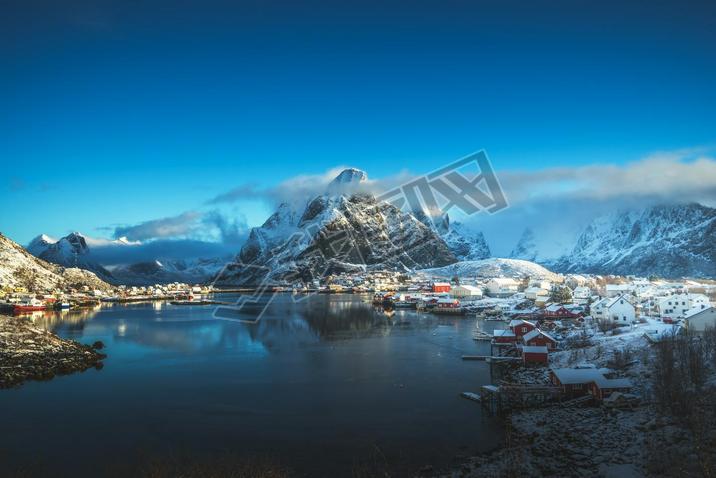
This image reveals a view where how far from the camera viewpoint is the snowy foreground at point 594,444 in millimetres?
13828

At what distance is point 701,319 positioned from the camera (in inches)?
1232

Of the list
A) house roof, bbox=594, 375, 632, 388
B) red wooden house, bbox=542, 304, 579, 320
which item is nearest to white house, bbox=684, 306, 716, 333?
house roof, bbox=594, 375, 632, 388

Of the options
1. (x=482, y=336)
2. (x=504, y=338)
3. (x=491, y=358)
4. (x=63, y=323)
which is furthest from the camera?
(x=63, y=323)

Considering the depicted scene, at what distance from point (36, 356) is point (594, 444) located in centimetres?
3034

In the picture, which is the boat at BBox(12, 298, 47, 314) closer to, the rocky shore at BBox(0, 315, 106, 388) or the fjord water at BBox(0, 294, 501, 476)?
the fjord water at BBox(0, 294, 501, 476)

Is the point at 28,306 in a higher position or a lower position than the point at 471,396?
higher

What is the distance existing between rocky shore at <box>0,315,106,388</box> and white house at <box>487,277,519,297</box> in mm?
69422

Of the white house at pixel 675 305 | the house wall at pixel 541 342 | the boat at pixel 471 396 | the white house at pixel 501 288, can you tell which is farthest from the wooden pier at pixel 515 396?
the white house at pixel 501 288

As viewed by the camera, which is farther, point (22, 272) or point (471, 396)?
point (22, 272)

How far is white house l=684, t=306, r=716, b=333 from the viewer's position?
102 feet

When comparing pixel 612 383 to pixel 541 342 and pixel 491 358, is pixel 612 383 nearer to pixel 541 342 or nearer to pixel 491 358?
pixel 491 358

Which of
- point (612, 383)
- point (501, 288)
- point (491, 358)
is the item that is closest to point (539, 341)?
point (491, 358)

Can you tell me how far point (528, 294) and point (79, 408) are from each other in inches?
2647

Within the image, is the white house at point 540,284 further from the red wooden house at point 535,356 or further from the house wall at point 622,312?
the red wooden house at point 535,356
